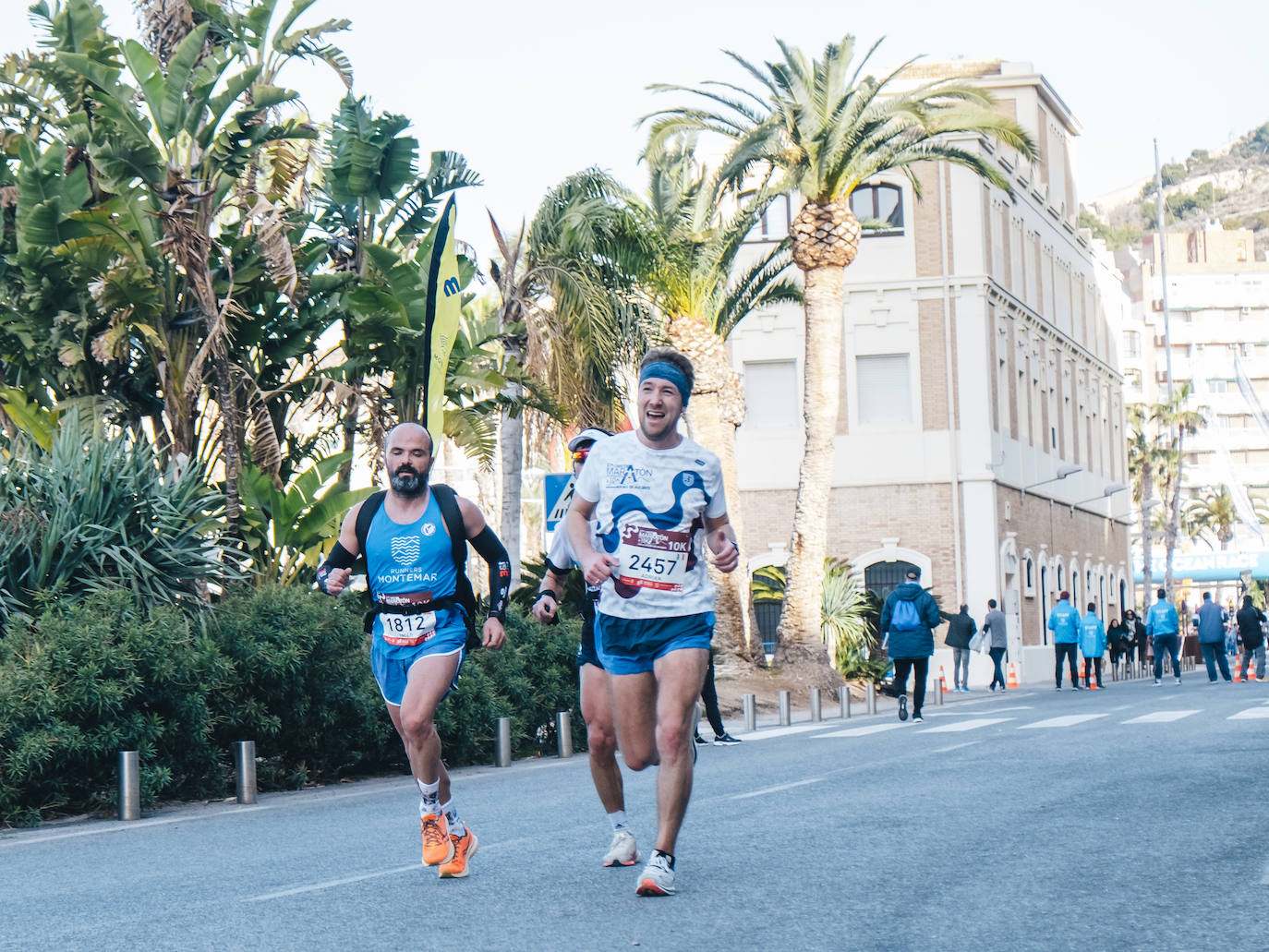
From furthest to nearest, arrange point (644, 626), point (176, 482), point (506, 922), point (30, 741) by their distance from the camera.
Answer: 1. point (176, 482)
2. point (30, 741)
3. point (644, 626)
4. point (506, 922)

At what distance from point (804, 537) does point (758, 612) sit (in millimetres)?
13033

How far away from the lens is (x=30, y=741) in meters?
11.8

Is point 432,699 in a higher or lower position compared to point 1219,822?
higher

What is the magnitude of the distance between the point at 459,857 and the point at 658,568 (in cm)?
164

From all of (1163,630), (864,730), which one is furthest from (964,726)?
(1163,630)

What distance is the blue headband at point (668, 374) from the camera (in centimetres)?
718

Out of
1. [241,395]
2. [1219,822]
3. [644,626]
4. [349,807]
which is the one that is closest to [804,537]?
[241,395]

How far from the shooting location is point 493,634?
25.8 feet

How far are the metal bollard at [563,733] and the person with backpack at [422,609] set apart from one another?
10.1 metres

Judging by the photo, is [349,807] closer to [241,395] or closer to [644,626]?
[644,626]

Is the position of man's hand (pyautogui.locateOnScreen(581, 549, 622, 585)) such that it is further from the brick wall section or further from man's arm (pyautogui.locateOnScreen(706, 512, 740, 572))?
the brick wall section

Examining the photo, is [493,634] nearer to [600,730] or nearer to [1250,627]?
[600,730]

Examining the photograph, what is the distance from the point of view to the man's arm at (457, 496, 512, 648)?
7871mm

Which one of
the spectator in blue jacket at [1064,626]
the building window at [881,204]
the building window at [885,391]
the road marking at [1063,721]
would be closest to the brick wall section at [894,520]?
the building window at [885,391]
